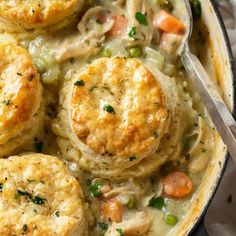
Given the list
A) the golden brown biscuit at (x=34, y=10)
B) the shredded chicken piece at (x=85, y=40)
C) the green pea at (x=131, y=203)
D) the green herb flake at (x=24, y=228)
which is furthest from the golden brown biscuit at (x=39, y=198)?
the golden brown biscuit at (x=34, y=10)

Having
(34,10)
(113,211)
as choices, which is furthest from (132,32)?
(113,211)

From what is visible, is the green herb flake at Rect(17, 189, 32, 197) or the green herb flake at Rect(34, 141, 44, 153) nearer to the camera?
the green herb flake at Rect(17, 189, 32, 197)

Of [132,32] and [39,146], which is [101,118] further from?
[132,32]

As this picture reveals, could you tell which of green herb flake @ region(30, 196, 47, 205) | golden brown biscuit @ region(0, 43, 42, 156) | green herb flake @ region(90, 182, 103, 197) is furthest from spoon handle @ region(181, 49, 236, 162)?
green herb flake @ region(30, 196, 47, 205)

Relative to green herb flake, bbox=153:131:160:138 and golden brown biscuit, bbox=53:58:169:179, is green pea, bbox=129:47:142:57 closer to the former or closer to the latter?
golden brown biscuit, bbox=53:58:169:179

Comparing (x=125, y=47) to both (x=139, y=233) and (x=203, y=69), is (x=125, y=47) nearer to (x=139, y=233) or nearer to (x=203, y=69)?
(x=203, y=69)

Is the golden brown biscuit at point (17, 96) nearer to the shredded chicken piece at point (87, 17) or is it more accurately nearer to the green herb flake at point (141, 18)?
the shredded chicken piece at point (87, 17)

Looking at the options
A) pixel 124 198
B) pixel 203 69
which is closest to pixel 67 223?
pixel 124 198
